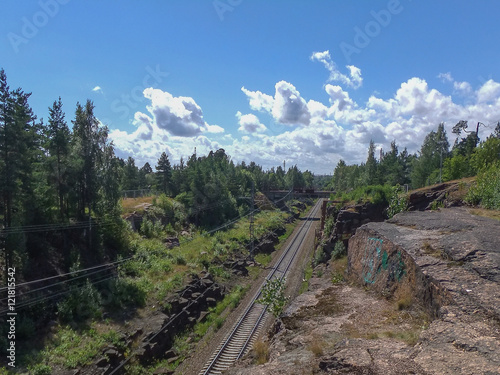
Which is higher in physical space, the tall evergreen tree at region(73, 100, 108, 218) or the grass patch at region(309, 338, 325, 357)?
the tall evergreen tree at region(73, 100, 108, 218)

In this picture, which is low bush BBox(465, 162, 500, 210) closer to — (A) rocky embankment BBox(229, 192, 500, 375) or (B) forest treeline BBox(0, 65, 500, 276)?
(B) forest treeline BBox(0, 65, 500, 276)

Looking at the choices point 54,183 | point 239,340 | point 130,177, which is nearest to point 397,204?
point 239,340

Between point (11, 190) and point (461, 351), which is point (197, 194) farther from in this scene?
point (461, 351)

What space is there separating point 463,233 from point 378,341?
6.00m

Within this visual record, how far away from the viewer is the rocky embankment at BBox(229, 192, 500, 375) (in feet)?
18.2

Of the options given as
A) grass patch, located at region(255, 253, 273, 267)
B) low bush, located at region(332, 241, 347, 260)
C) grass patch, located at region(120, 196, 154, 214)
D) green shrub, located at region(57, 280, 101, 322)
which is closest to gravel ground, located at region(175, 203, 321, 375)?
grass patch, located at region(255, 253, 273, 267)

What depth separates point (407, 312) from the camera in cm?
816

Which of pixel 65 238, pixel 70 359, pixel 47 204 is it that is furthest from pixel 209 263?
pixel 70 359

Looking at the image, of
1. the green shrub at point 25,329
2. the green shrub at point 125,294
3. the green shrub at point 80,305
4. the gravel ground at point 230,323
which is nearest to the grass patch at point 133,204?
the green shrub at point 125,294

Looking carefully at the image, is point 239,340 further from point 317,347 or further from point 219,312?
point 317,347

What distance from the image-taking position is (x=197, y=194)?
55906mm

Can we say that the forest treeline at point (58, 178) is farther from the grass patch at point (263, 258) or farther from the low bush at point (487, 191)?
the grass patch at point (263, 258)

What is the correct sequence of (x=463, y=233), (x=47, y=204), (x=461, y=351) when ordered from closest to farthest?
(x=461, y=351)
(x=463, y=233)
(x=47, y=204)

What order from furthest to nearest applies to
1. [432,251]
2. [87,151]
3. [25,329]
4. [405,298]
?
[87,151] < [25,329] < [432,251] < [405,298]
